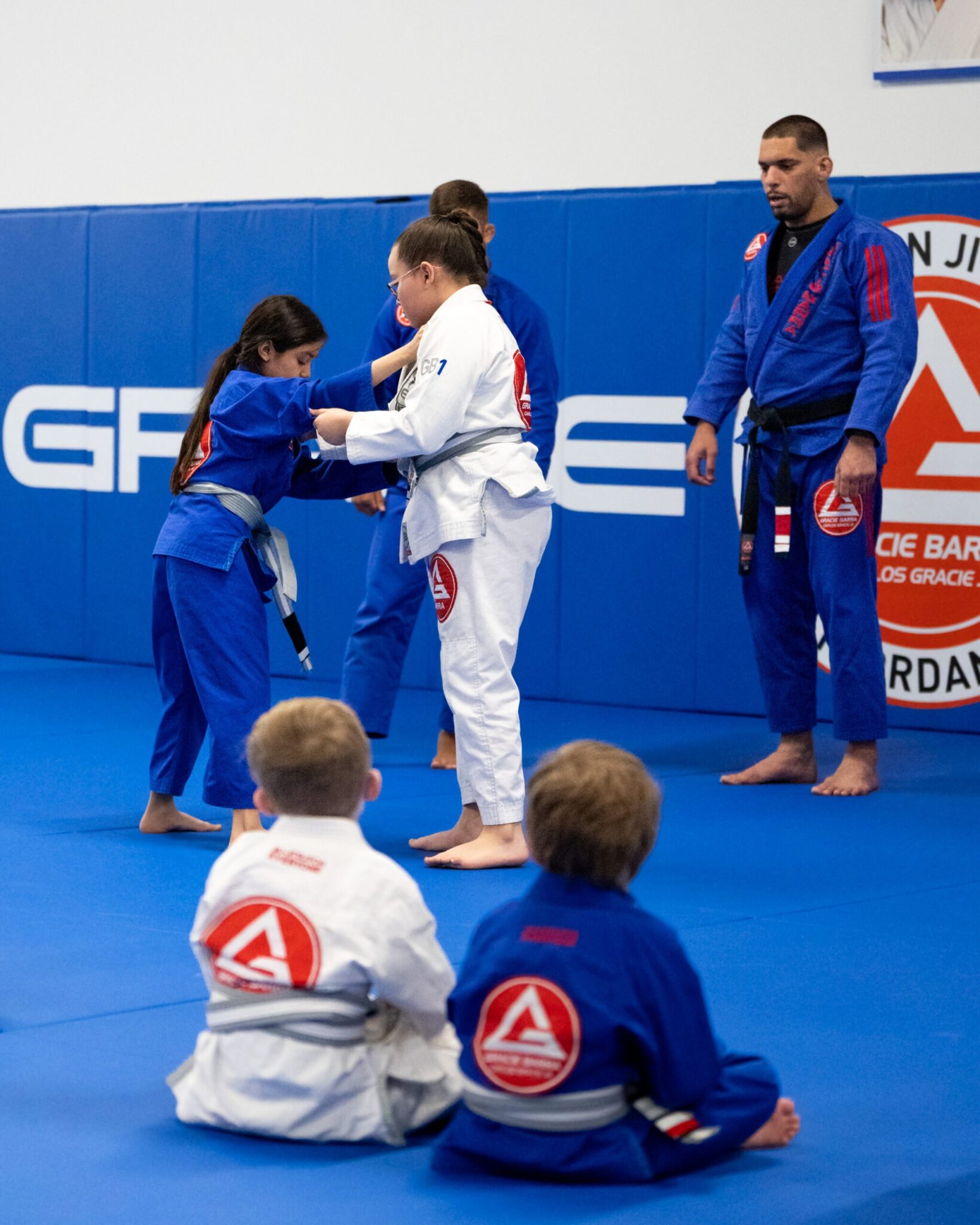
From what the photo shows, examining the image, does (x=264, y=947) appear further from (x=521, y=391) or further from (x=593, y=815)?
(x=521, y=391)

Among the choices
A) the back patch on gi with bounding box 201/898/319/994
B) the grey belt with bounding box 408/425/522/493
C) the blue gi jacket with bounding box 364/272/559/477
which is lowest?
the back patch on gi with bounding box 201/898/319/994

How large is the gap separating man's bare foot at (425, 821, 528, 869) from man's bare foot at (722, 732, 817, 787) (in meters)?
1.21

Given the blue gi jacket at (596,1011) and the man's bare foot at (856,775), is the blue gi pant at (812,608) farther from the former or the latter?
the blue gi jacket at (596,1011)

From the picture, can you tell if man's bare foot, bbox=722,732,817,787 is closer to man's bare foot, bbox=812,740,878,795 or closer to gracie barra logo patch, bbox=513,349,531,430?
man's bare foot, bbox=812,740,878,795

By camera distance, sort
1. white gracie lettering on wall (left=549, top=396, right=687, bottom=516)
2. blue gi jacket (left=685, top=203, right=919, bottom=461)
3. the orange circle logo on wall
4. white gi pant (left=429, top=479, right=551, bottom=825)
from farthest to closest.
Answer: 1. white gracie lettering on wall (left=549, top=396, right=687, bottom=516)
2. the orange circle logo on wall
3. blue gi jacket (left=685, top=203, right=919, bottom=461)
4. white gi pant (left=429, top=479, right=551, bottom=825)

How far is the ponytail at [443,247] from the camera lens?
371 centimetres

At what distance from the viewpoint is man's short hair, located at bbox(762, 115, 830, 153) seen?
4719 millimetres

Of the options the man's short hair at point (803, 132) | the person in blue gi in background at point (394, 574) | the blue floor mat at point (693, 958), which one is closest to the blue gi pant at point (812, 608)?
the blue floor mat at point (693, 958)

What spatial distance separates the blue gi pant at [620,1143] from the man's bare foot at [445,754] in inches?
114

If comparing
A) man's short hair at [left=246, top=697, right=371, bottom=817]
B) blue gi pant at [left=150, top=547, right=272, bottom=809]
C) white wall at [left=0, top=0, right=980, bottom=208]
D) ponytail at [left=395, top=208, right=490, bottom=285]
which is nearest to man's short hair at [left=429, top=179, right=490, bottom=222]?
ponytail at [left=395, top=208, right=490, bottom=285]

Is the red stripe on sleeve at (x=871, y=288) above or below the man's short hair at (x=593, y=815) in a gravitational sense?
above

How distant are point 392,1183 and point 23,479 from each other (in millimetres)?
5892

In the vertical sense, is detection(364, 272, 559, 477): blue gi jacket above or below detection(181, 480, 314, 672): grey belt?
above

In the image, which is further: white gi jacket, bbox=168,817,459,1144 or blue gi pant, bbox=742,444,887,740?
blue gi pant, bbox=742,444,887,740
